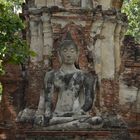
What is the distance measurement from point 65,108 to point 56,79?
2.06 feet

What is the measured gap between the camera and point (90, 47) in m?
11.0

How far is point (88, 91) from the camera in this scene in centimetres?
1049

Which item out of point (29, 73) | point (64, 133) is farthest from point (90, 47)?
point (64, 133)

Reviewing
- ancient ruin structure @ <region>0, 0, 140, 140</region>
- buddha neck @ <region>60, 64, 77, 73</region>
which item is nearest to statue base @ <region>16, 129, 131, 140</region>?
ancient ruin structure @ <region>0, 0, 140, 140</region>

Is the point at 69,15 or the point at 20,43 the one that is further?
the point at 69,15

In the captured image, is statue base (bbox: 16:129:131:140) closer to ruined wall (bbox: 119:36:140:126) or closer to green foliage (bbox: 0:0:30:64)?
green foliage (bbox: 0:0:30:64)

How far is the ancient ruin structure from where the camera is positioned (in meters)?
10.7

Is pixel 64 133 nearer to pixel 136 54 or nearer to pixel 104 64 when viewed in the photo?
pixel 104 64

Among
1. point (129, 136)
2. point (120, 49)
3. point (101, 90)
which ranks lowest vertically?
point (129, 136)

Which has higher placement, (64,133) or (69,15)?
(69,15)

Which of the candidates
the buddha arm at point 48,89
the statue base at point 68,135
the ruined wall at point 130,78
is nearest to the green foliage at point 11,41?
the statue base at point 68,135

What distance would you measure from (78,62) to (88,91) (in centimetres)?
70

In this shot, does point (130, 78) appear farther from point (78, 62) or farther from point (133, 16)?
point (133, 16)

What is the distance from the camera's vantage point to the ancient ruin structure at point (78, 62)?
421 inches
